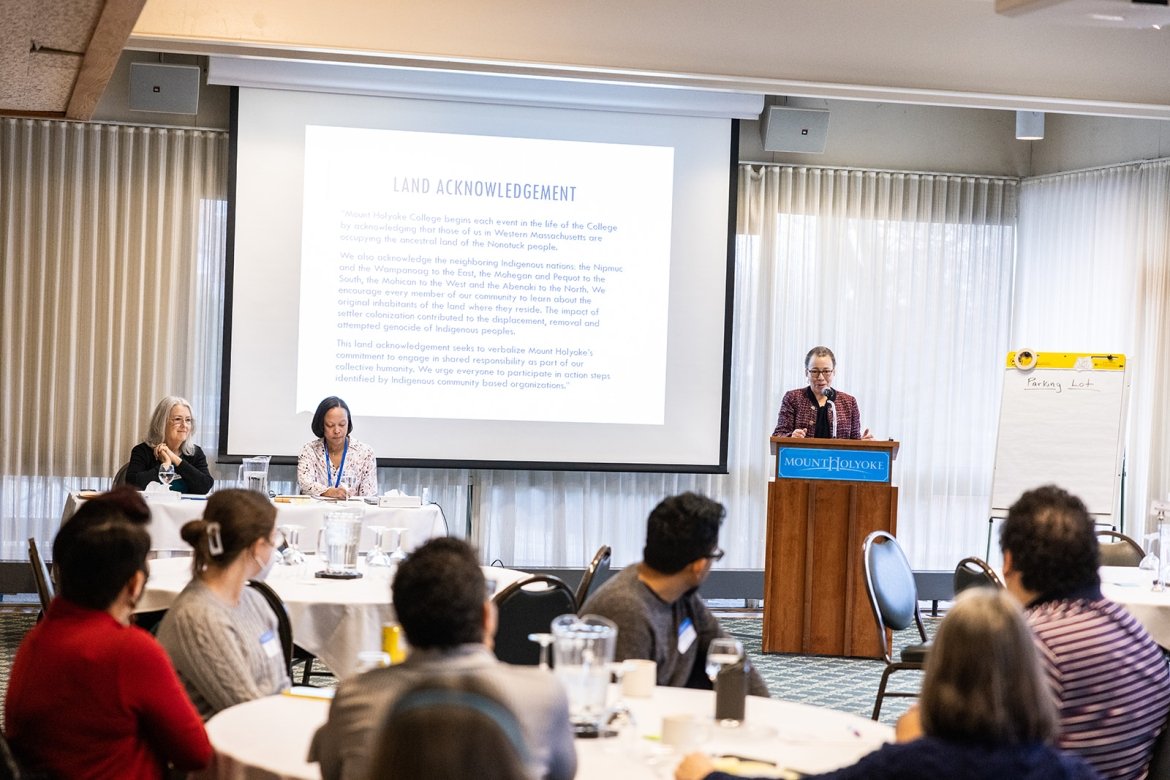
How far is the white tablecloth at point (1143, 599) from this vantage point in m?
4.75

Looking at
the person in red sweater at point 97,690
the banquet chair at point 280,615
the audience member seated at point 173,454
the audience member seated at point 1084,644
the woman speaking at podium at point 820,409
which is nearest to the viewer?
the person in red sweater at point 97,690

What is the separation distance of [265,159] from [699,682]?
5.63 m

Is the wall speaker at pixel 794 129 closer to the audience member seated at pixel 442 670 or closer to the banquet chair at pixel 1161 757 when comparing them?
the banquet chair at pixel 1161 757

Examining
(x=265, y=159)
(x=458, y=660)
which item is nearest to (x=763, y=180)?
(x=265, y=159)

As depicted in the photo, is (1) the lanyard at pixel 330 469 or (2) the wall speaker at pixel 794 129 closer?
(1) the lanyard at pixel 330 469

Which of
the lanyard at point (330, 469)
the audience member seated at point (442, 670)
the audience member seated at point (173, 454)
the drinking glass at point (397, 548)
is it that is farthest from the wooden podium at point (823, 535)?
the audience member seated at point (442, 670)

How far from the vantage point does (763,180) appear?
358 inches

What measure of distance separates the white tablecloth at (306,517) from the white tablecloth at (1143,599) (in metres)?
3.13

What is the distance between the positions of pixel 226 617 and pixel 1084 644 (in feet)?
6.42

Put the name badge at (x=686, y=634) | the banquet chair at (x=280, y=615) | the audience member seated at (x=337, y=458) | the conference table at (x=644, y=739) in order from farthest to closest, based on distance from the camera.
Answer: the audience member seated at (x=337, y=458)
the banquet chair at (x=280, y=615)
the name badge at (x=686, y=634)
the conference table at (x=644, y=739)

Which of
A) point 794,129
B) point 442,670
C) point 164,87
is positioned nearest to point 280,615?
point 442,670

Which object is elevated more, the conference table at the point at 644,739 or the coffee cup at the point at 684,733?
the coffee cup at the point at 684,733

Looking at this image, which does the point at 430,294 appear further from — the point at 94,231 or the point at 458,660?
the point at 458,660

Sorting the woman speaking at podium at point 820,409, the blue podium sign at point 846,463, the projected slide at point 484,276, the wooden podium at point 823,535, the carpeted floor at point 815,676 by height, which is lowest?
the carpeted floor at point 815,676
